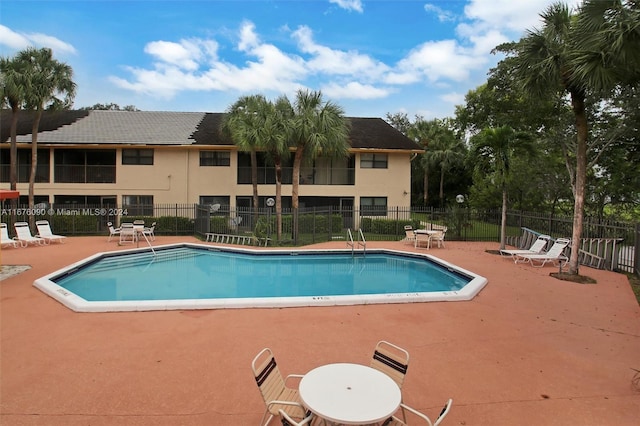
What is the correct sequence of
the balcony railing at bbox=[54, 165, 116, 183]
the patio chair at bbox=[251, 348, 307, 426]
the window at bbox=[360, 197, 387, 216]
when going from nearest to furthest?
the patio chair at bbox=[251, 348, 307, 426] < the balcony railing at bbox=[54, 165, 116, 183] < the window at bbox=[360, 197, 387, 216]

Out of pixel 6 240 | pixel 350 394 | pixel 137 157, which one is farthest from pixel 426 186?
pixel 350 394

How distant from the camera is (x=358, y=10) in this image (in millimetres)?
14383

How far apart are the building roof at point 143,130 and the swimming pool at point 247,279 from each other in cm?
1011

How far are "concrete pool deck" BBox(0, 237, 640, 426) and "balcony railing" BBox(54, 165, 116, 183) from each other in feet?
53.8

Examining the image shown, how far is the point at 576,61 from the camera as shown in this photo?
338 inches

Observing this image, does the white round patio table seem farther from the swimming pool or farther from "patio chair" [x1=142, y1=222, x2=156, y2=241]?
"patio chair" [x1=142, y1=222, x2=156, y2=241]

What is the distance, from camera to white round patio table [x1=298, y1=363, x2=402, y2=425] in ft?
9.96

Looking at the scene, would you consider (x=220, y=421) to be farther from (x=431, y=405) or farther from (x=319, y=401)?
(x=431, y=405)

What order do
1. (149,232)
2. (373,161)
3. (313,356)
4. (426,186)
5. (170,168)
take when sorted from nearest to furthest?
(313,356), (149,232), (170,168), (373,161), (426,186)

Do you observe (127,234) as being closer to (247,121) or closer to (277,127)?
(247,121)

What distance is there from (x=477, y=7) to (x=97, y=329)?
13.7 m

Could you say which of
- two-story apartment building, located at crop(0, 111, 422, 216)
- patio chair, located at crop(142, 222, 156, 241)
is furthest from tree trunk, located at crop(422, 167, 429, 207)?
patio chair, located at crop(142, 222, 156, 241)

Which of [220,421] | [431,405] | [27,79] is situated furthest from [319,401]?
[27,79]

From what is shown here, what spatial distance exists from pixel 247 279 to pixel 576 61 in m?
10.5
